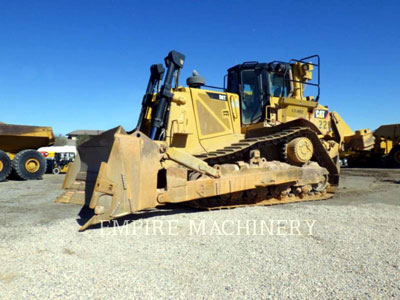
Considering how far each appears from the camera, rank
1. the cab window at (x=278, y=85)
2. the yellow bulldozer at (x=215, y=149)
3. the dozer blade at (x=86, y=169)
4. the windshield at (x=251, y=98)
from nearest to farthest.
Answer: the yellow bulldozer at (x=215, y=149)
the dozer blade at (x=86, y=169)
the windshield at (x=251, y=98)
the cab window at (x=278, y=85)

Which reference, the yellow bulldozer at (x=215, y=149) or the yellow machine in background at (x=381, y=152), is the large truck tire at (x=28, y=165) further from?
the yellow machine in background at (x=381, y=152)

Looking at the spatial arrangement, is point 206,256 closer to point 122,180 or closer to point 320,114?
point 122,180

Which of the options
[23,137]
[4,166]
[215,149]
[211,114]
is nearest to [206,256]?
[215,149]

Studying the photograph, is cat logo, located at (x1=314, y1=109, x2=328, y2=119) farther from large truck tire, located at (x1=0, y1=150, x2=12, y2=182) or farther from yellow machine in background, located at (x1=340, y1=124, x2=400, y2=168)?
yellow machine in background, located at (x1=340, y1=124, x2=400, y2=168)

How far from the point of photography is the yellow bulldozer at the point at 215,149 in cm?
451

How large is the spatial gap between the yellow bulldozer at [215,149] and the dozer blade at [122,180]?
0.04 ft

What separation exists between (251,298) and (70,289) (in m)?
1.51

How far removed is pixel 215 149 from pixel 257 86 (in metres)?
1.99

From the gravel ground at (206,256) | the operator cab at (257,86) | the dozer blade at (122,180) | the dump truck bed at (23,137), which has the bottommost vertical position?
the gravel ground at (206,256)

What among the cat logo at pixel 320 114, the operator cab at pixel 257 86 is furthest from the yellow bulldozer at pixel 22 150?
the cat logo at pixel 320 114

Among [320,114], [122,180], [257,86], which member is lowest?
[122,180]

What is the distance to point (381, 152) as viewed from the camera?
21172mm

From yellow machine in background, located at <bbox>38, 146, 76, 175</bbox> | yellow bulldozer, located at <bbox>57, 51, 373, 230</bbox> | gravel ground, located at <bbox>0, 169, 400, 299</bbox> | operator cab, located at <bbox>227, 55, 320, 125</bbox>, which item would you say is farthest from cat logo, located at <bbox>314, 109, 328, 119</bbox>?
yellow machine in background, located at <bbox>38, 146, 76, 175</bbox>

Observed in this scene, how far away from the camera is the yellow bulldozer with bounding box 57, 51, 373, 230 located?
4.51 meters
